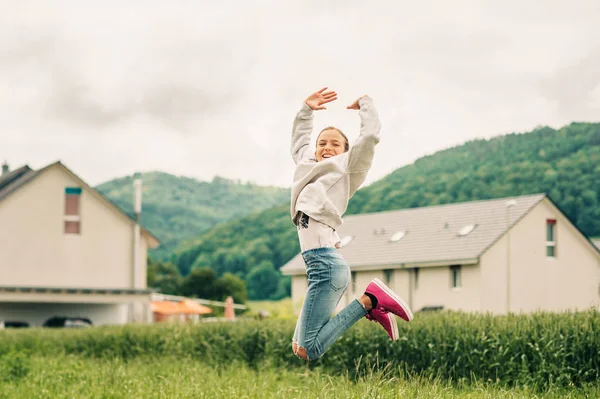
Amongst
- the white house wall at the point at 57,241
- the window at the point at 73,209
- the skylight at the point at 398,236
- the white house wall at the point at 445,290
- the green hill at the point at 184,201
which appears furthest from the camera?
the green hill at the point at 184,201

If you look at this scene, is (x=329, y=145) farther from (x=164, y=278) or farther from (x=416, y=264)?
(x=164, y=278)

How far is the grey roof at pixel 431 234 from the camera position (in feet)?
165

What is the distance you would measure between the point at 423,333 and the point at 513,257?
38.3m

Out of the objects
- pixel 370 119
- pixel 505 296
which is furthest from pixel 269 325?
pixel 505 296

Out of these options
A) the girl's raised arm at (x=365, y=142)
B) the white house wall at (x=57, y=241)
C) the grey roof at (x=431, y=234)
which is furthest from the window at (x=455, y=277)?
the girl's raised arm at (x=365, y=142)

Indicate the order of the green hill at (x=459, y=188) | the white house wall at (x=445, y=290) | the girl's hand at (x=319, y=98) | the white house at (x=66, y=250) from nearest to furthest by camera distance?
the girl's hand at (x=319, y=98) < the white house at (x=66, y=250) < the white house wall at (x=445, y=290) < the green hill at (x=459, y=188)

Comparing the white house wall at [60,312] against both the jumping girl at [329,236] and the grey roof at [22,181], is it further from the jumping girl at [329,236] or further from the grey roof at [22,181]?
the jumping girl at [329,236]

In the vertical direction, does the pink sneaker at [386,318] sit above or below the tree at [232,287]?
above

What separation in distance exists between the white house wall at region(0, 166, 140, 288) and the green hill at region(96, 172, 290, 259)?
71.2 metres

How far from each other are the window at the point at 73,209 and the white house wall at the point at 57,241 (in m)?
0.19

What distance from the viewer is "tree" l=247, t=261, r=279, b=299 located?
8988 cm

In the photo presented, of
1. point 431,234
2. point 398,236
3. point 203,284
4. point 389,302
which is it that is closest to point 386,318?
point 389,302

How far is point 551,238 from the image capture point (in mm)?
53062

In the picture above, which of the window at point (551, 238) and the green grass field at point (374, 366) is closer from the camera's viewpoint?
the green grass field at point (374, 366)
